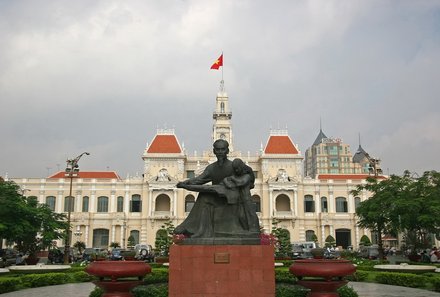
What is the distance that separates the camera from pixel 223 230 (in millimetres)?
9852

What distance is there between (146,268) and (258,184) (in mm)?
48059

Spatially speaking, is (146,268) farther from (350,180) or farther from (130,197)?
(350,180)

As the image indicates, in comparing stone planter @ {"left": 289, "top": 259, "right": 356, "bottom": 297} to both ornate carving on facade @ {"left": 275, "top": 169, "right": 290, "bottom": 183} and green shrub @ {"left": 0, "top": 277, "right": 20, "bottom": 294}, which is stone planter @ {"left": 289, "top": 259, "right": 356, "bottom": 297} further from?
ornate carving on facade @ {"left": 275, "top": 169, "right": 290, "bottom": 183}

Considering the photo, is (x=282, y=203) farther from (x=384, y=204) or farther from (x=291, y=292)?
(x=291, y=292)

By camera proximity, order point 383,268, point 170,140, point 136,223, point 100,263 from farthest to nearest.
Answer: point 170,140 → point 136,223 → point 383,268 → point 100,263

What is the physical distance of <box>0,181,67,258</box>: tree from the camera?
28.2 m

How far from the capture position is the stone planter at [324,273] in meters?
10.2

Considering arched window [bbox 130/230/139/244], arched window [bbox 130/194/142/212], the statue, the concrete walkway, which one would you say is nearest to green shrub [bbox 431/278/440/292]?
the concrete walkway

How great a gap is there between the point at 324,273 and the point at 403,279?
29.3ft

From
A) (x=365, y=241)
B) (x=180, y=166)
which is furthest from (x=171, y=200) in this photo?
(x=365, y=241)

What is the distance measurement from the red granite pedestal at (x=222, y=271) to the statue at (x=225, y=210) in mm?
450

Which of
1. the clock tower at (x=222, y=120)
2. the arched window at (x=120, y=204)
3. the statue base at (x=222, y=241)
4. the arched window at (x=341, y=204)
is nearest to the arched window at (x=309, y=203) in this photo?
the arched window at (x=341, y=204)

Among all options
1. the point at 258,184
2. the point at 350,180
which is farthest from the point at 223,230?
the point at 350,180

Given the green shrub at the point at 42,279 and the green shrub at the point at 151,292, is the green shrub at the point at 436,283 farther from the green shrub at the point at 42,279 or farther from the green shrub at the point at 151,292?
the green shrub at the point at 42,279
